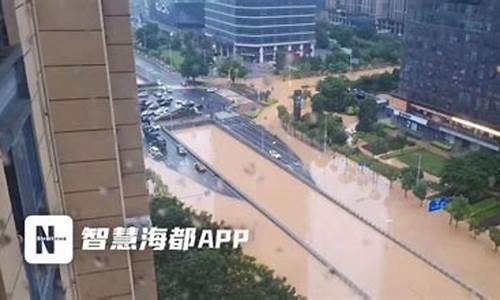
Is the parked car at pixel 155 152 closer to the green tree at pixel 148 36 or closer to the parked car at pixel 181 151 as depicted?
the parked car at pixel 181 151

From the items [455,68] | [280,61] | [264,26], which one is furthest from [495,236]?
[264,26]

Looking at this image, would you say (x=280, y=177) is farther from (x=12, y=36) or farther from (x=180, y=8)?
(x=180, y=8)

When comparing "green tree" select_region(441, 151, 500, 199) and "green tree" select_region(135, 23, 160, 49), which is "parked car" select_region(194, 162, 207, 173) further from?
"green tree" select_region(135, 23, 160, 49)

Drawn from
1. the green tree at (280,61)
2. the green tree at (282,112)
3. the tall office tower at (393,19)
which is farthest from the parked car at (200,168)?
the tall office tower at (393,19)

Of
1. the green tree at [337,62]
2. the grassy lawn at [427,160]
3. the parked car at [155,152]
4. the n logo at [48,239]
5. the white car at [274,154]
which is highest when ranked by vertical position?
the n logo at [48,239]

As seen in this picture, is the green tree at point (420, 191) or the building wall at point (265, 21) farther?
the building wall at point (265, 21)

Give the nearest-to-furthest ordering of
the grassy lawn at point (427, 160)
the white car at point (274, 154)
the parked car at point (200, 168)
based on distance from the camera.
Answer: the parked car at point (200, 168) < the grassy lawn at point (427, 160) < the white car at point (274, 154)

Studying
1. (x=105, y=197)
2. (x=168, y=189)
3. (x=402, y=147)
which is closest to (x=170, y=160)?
(x=168, y=189)
